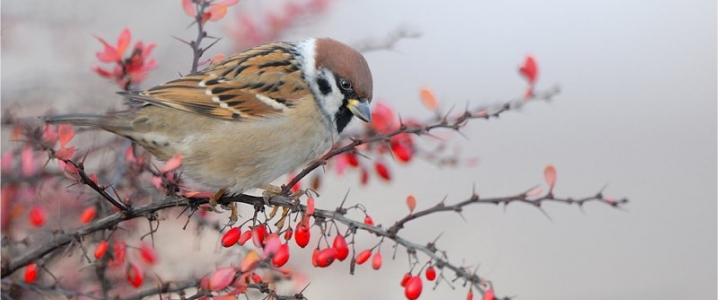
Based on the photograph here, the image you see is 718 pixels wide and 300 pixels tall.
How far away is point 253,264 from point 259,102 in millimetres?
1220

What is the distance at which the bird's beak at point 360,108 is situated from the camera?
3.10 meters

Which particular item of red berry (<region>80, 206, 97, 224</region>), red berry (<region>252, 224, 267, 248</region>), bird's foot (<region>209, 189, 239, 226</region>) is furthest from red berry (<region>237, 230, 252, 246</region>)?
red berry (<region>80, 206, 97, 224</region>)

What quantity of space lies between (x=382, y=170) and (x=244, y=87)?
568 mm

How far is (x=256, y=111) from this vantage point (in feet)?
10.4

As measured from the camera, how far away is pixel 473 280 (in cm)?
210

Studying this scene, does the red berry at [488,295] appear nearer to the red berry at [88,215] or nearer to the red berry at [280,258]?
the red berry at [280,258]

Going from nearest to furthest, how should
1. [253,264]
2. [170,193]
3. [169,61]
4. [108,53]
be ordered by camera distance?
[253,264], [170,193], [108,53], [169,61]

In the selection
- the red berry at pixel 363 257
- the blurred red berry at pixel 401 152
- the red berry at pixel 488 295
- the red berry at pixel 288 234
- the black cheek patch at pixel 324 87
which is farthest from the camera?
the black cheek patch at pixel 324 87

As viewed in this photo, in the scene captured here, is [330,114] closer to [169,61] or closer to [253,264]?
[169,61]

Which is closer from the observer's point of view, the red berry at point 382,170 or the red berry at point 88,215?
the red berry at point 88,215

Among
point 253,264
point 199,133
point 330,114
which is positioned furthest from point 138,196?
point 253,264

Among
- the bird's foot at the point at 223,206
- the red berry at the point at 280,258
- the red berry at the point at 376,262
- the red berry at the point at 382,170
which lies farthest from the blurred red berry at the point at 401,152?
the red berry at the point at 280,258

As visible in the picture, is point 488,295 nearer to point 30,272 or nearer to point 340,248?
point 340,248

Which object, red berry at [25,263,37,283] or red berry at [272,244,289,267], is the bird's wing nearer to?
red berry at [25,263,37,283]
